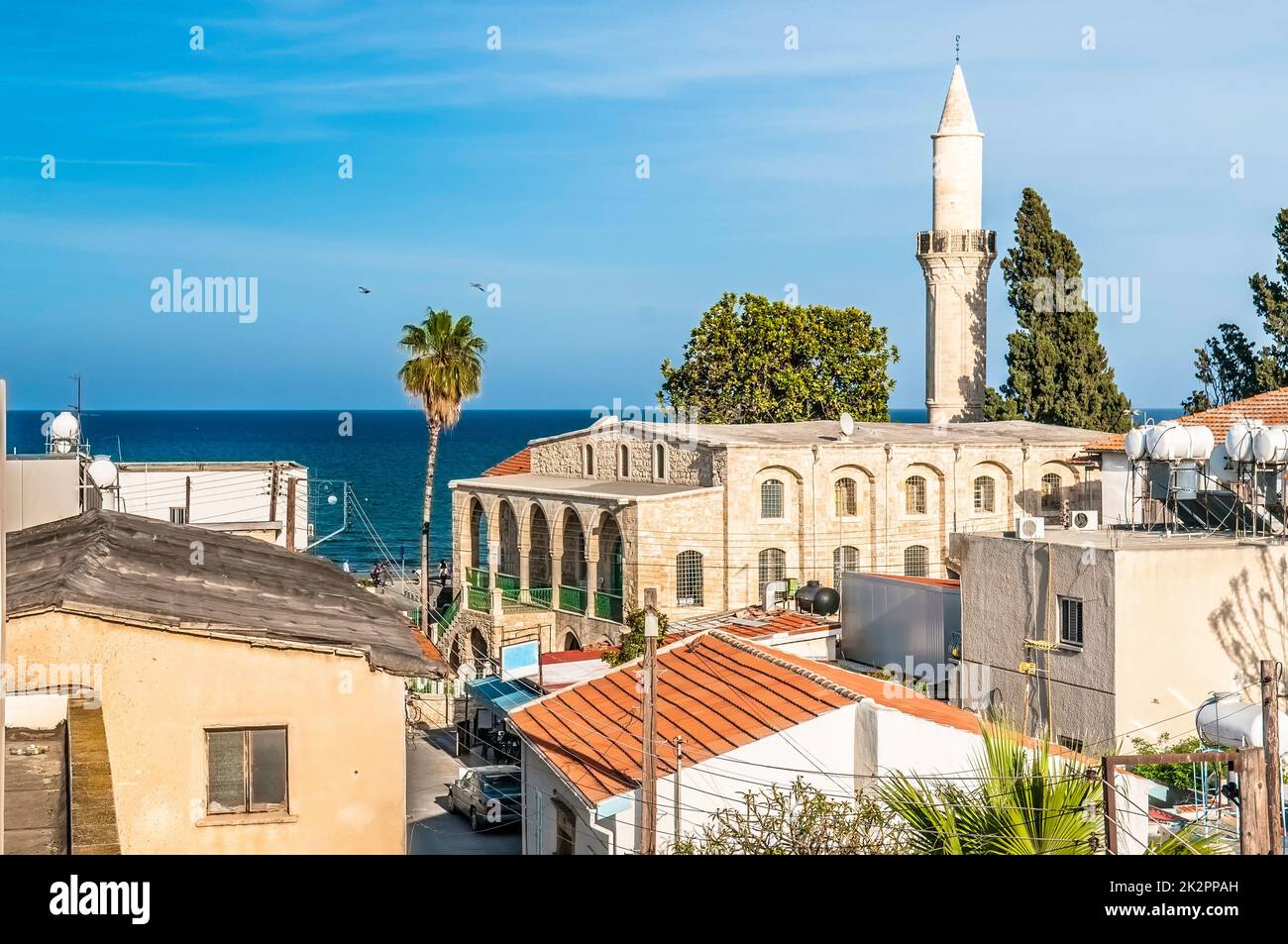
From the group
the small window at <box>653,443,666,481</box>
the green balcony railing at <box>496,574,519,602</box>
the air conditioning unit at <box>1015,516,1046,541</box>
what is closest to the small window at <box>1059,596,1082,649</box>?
the air conditioning unit at <box>1015,516,1046,541</box>

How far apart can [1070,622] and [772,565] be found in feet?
67.7

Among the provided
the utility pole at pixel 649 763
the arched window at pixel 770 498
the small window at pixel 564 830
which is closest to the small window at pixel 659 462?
the arched window at pixel 770 498

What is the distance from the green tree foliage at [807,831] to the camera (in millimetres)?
12719

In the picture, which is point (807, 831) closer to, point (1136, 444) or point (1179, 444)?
point (1179, 444)

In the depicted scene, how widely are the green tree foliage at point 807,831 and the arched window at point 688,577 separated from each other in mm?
30361

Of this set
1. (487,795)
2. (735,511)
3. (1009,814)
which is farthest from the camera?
(735,511)

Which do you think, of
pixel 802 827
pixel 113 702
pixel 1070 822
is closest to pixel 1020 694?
pixel 802 827

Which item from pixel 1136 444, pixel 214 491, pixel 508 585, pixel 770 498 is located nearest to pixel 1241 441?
pixel 1136 444

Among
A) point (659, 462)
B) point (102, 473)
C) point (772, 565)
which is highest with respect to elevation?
point (102, 473)

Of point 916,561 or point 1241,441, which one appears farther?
point 916,561

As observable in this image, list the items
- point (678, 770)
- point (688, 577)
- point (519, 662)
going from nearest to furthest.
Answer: point (678, 770), point (519, 662), point (688, 577)

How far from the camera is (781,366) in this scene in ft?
212

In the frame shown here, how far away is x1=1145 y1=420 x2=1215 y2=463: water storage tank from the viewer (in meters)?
27.8
